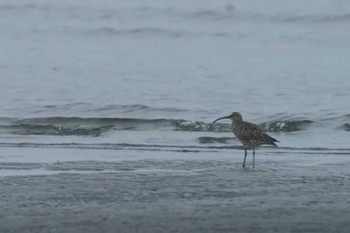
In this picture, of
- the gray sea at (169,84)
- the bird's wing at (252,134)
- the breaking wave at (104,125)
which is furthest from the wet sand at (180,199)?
the breaking wave at (104,125)

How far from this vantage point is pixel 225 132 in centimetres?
1589

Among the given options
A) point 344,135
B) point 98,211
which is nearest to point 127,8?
point 344,135

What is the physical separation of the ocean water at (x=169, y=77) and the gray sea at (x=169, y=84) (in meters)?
0.03

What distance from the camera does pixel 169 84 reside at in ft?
69.9

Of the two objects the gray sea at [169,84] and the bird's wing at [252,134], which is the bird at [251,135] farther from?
the gray sea at [169,84]

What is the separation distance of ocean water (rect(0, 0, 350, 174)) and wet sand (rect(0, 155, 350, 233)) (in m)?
1.41

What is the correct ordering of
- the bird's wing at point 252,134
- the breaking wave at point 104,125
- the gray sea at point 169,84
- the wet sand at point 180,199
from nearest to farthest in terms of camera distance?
1. the wet sand at point 180,199
2. the bird's wing at point 252,134
3. the gray sea at point 169,84
4. the breaking wave at point 104,125

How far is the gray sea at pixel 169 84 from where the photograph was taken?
13.3 meters

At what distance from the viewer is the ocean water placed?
1501cm

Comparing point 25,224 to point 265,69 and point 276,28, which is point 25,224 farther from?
point 276,28

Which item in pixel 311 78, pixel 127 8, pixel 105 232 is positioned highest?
pixel 127 8

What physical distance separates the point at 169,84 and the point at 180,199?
12.1 metres

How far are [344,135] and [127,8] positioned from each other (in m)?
22.8

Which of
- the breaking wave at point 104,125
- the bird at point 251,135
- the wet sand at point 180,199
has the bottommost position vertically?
the wet sand at point 180,199
